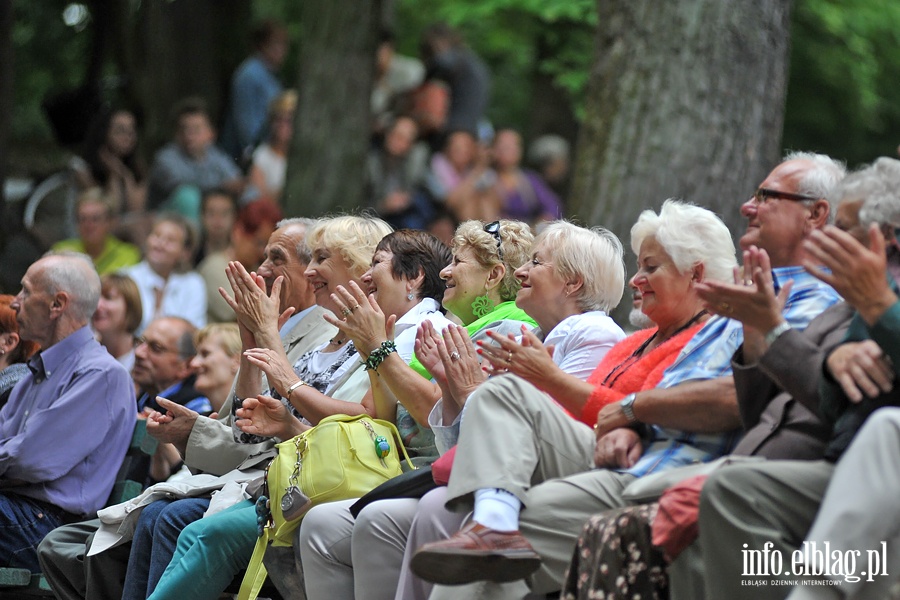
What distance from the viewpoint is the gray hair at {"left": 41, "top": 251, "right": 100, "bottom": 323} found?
6.92 meters

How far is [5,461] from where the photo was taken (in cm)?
649

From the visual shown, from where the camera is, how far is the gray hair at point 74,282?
22.7 feet

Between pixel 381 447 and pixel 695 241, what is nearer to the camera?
pixel 695 241

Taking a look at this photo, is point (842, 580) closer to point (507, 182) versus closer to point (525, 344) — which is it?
point (525, 344)

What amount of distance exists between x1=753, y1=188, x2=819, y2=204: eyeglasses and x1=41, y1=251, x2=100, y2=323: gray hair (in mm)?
3587

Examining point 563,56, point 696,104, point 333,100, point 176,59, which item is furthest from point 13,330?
point 563,56

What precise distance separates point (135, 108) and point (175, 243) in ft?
20.1

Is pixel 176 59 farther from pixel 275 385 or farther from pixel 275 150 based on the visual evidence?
pixel 275 385

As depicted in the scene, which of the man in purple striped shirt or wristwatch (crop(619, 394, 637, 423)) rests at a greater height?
wristwatch (crop(619, 394, 637, 423))

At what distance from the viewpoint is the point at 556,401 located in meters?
5.32

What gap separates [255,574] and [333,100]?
7388 mm

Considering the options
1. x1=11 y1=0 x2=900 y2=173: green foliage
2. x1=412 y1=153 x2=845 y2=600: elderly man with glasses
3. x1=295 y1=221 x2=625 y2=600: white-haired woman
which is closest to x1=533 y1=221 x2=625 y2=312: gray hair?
x1=295 y1=221 x2=625 y2=600: white-haired woman

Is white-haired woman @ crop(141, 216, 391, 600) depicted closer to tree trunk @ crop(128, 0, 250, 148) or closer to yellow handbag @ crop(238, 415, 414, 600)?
yellow handbag @ crop(238, 415, 414, 600)

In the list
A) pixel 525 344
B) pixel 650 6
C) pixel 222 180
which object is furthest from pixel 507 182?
pixel 525 344
